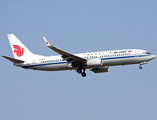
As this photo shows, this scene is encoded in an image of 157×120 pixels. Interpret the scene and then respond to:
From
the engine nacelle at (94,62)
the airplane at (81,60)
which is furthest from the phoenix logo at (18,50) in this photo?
the engine nacelle at (94,62)

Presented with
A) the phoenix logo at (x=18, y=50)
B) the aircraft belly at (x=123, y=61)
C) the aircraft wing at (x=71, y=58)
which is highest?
the phoenix logo at (x=18, y=50)

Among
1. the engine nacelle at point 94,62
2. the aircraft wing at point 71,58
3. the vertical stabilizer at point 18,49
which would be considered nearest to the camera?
the aircraft wing at point 71,58

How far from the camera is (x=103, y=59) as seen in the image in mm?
48375

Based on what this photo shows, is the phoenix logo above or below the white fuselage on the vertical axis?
above

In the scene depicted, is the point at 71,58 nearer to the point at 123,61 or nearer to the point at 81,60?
the point at 81,60

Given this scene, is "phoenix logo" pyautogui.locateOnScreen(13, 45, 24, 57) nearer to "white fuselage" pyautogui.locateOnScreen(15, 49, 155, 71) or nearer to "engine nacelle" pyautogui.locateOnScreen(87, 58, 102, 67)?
"white fuselage" pyautogui.locateOnScreen(15, 49, 155, 71)

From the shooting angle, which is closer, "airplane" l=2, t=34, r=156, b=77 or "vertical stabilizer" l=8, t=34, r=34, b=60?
"airplane" l=2, t=34, r=156, b=77

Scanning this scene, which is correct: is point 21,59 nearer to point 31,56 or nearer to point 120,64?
point 31,56

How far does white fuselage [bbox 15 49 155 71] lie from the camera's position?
157ft

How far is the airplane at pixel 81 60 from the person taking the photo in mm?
48000

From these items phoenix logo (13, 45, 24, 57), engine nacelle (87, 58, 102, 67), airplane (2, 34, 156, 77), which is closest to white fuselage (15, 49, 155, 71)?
airplane (2, 34, 156, 77)

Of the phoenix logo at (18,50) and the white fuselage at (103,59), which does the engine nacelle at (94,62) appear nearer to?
the white fuselage at (103,59)

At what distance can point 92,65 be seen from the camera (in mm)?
48281

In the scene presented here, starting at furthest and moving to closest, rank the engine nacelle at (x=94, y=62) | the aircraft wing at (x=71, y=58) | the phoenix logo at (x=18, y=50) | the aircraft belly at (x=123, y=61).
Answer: the phoenix logo at (x=18, y=50), the aircraft belly at (x=123, y=61), the engine nacelle at (x=94, y=62), the aircraft wing at (x=71, y=58)
